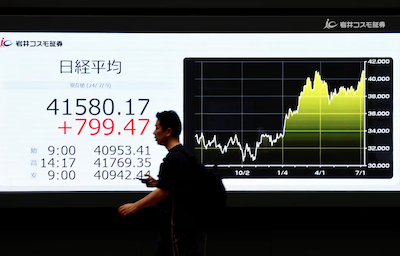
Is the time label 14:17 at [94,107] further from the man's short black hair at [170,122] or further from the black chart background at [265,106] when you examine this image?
the man's short black hair at [170,122]

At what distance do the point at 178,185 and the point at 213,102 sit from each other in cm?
158

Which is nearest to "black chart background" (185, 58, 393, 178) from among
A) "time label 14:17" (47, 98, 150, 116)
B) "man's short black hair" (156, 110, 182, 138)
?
"time label 14:17" (47, 98, 150, 116)

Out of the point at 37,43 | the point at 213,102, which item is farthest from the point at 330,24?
the point at 37,43

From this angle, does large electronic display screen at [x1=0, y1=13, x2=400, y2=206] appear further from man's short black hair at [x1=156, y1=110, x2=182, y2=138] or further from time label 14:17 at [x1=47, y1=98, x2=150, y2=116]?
man's short black hair at [x1=156, y1=110, x2=182, y2=138]

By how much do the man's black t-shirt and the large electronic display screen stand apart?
53.8 inches

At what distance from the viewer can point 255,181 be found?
4.12 m

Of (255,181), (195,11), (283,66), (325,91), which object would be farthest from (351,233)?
(195,11)

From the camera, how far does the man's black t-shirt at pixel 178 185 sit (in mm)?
2711

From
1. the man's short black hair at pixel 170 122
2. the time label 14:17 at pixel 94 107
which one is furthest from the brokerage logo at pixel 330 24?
the man's short black hair at pixel 170 122

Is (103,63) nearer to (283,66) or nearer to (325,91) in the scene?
(283,66)

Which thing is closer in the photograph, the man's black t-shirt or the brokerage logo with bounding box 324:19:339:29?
the man's black t-shirt

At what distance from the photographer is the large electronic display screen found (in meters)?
4.07

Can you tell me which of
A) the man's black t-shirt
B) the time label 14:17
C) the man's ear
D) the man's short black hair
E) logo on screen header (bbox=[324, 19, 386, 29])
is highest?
logo on screen header (bbox=[324, 19, 386, 29])

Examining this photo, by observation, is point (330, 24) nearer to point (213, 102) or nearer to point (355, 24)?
point (355, 24)
